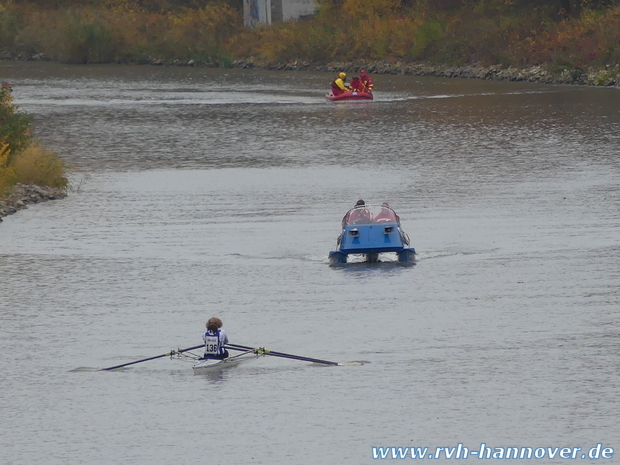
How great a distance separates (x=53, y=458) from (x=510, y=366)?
350 inches

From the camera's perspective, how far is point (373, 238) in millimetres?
33312

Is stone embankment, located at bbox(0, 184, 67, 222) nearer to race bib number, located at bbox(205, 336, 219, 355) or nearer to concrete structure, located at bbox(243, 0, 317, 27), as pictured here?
race bib number, located at bbox(205, 336, 219, 355)

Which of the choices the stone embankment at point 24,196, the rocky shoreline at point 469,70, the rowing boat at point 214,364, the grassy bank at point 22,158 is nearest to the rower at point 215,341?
the rowing boat at point 214,364

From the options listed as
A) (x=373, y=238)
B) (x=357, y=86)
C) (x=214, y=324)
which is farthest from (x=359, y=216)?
(x=357, y=86)

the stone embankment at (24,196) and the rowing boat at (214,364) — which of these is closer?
the rowing boat at (214,364)

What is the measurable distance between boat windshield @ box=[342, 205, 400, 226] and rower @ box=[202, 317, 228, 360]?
9.34 m

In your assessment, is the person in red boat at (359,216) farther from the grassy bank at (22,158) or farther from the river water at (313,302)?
the grassy bank at (22,158)

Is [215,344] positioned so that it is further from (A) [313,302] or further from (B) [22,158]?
(B) [22,158]

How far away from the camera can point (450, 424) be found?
2212cm

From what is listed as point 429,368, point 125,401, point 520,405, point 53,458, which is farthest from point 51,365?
point 520,405

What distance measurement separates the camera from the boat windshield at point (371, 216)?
33.7 meters

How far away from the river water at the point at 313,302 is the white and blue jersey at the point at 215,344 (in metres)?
0.46

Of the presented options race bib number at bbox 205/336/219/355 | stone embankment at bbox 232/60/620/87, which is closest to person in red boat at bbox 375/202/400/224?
race bib number at bbox 205/336/219/355

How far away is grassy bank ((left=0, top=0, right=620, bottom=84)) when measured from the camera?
95062 millimetres
